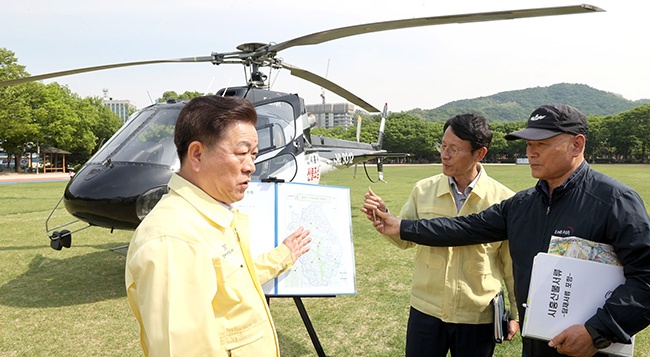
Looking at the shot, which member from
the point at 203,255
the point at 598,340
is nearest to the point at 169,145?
the point at 203,255

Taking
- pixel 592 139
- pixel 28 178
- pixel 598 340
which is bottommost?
pixel 28 178

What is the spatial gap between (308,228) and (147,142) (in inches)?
150

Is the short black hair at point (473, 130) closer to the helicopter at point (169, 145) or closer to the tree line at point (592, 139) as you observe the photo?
the helicopter at point (169, 145)

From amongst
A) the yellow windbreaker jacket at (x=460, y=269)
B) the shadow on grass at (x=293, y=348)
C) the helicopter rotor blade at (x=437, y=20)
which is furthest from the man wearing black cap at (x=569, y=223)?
the helicopter rotor blade at (x=437, y=20)

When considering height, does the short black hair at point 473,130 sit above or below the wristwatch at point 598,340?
above

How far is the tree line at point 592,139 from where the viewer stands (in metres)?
74.5

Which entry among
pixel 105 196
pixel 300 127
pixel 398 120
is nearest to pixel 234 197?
pixel 105 196

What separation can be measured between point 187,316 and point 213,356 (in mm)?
170

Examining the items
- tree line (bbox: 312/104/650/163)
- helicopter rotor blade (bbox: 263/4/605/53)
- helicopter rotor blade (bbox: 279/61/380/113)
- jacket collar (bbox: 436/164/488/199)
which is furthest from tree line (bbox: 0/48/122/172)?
jacket collar (bbox: 436/164/488/199)

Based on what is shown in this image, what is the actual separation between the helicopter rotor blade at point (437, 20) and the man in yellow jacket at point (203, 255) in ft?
12.1

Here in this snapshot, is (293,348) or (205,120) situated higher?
(205,120)

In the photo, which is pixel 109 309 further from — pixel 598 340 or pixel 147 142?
pixel 598 340

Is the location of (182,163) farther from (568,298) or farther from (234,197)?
(568,298)

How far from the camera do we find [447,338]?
8.75 ft
